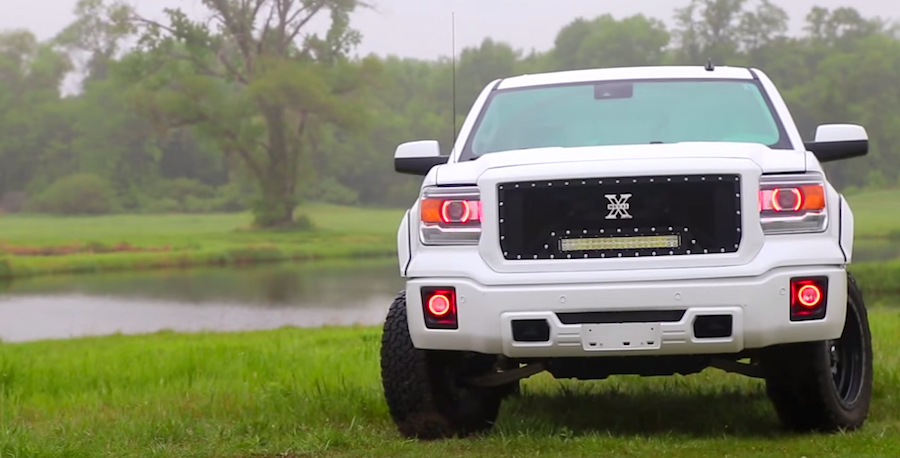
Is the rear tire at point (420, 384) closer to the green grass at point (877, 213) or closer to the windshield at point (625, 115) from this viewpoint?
the windshield at point (625, 115)

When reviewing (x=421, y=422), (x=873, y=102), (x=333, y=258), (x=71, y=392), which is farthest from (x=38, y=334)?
(x=873, y=102)

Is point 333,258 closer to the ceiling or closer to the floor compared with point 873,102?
closer to the floor

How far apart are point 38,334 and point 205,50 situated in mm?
37511

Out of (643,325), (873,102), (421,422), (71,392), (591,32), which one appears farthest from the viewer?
(591,32)

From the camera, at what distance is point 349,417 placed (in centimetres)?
639

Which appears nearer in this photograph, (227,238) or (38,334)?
(38,334)

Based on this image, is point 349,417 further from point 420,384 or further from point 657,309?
point 657,309

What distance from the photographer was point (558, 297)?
5043 mm

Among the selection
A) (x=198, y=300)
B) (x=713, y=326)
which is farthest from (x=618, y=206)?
(x=198, y=300)

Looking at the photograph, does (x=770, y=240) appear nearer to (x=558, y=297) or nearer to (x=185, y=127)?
(x=558, y=297)

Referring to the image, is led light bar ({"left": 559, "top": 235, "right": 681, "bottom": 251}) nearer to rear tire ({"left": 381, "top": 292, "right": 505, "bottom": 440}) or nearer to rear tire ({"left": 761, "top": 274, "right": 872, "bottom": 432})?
rear tire ({"left": 761, "top": 274, "right": 872, "bottom": 432})

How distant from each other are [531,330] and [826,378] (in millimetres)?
1356

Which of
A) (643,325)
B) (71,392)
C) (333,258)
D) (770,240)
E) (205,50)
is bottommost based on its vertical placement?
(333,258)

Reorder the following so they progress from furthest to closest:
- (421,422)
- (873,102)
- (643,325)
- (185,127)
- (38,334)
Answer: (873,102) → (185,127) → (38,334) → (421,422) → (643,325)
